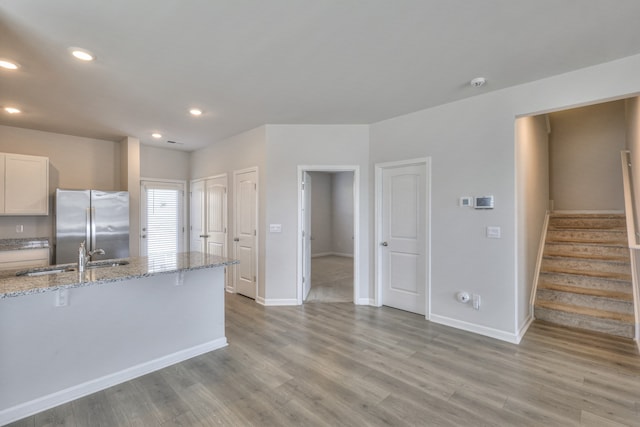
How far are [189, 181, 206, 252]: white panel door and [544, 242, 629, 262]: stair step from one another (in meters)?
5.97

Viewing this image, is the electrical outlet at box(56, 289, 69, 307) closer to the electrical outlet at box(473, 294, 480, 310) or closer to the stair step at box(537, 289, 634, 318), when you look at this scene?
the electrical outlet at box(473, 294, 480, 310)

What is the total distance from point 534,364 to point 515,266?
36.6 inches

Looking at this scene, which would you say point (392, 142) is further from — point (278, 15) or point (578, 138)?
point (578, 138)

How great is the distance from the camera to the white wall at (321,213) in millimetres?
9383

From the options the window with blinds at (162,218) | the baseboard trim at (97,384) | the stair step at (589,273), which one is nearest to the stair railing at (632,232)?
the stair step at (589,273)

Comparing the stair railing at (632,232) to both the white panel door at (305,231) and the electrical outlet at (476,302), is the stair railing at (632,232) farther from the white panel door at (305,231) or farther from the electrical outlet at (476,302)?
the white panel door at (305,231)

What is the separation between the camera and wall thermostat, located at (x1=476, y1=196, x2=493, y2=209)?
10.7 feet

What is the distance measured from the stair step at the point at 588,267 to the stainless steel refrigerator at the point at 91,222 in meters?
6.58

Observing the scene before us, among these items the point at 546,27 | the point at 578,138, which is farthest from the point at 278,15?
the point at 578,138

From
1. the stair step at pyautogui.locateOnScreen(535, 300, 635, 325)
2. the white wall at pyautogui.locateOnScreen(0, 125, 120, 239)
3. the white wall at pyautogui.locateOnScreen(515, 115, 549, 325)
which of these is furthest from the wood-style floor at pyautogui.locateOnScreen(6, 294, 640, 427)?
the white wall at pyautogui.locateOnScreen(0, 125, 120, 239)

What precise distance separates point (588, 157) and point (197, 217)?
24.5ft

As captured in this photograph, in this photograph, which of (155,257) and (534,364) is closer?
(534,364)

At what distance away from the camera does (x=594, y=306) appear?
3.60 meters

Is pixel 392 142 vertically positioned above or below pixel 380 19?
below
